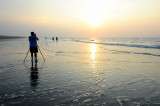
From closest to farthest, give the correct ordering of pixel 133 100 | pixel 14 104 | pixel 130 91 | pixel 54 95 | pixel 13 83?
pixel 14 104 → pixel 133 100 → pixel 54 95 → pixel 130 91 → pixel 13 83

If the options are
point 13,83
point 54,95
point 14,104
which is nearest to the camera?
point 14,104

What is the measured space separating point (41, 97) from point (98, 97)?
1727 mm

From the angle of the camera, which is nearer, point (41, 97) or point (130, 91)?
point (41, 97)

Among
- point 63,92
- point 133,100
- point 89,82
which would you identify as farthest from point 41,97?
point 133,100

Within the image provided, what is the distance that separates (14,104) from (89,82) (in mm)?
2837

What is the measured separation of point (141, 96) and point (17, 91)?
4.04 m

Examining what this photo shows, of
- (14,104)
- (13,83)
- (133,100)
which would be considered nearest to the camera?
(14,104)

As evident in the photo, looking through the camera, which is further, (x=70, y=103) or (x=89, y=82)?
(x=89, y=82)

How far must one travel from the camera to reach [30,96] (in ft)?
12.7

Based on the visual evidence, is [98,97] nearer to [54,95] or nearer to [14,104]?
[54,95]

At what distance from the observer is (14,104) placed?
3381 mm

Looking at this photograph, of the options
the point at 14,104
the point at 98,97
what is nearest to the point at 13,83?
the point at 14,104

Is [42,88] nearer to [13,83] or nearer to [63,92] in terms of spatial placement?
[63,92]

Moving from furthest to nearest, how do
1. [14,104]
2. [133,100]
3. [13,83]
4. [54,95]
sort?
[13,83] → [54,95] → [133,100] → [14,104]
